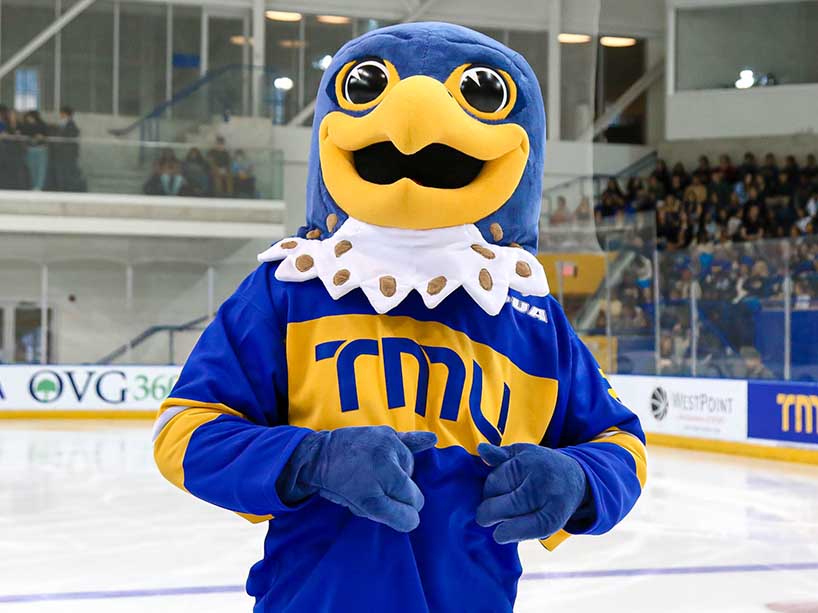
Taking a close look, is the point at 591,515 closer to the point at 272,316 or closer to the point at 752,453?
the point at 272,316

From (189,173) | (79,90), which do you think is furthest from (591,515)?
(79,90)

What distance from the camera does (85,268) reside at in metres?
16.4

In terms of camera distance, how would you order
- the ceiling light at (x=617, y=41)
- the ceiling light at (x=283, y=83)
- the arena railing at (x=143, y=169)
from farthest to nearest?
the ceiling light at (x=617, y=41) → the ceiling light at (x=283, y=83) → the arena railing at (x=143, y=169)

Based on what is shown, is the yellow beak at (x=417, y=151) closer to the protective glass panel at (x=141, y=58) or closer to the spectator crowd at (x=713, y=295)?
the spectator crowd at (x=713, y=295)

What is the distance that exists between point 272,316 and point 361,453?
0.29 m

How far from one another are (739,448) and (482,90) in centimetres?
941

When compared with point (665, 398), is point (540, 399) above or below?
above

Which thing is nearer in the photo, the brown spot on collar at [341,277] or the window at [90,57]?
the brown spot on collar at [341,277]

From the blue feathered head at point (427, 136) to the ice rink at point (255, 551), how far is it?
2.95 metres

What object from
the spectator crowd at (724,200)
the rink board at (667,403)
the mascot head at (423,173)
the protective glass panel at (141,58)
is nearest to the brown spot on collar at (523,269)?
the mascot head at (423,173)

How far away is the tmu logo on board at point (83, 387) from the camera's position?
13.6 m

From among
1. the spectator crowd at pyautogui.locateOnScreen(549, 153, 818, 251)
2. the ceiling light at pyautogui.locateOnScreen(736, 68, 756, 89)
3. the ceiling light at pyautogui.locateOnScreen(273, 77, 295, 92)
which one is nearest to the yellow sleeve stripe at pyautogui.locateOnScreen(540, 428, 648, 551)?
the spectator crowd at pyautogui.locateOnScreen(549, 153, 818, 251)

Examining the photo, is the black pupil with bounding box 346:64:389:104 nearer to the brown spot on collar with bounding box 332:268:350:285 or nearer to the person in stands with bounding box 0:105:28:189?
the brown spot on collar with bounding box 332:268:350:285

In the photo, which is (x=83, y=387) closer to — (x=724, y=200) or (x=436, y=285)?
(x=724, y=200)
